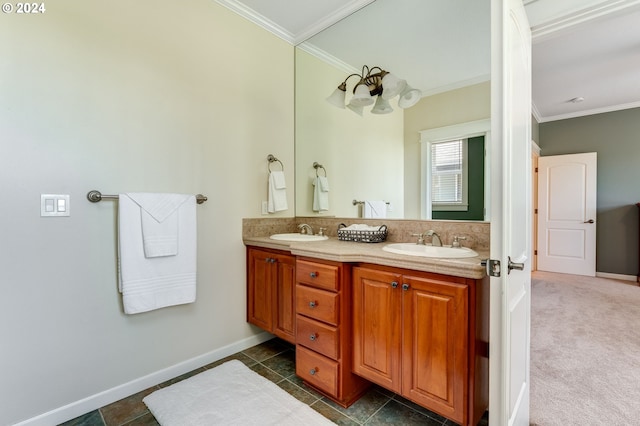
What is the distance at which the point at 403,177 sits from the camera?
2.12m

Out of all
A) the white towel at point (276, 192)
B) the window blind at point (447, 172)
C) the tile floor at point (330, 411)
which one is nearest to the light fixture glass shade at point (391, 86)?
the window blind at point (447, 172)

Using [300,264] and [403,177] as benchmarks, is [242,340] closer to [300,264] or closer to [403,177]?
[300,264]

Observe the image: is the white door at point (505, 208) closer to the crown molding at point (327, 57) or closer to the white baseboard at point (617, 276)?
the crown molding at point (327, 57)

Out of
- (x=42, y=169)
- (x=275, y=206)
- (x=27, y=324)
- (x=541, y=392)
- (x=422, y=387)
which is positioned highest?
(x=42, y=169)

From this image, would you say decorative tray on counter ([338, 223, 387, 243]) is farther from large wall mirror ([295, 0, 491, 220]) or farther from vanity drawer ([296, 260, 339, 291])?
vanity drawer ([296, 260, 339, 291])

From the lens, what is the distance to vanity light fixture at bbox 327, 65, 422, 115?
2.04 metres

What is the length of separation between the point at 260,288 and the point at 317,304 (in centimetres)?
71

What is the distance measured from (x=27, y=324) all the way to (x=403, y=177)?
89.8 inches

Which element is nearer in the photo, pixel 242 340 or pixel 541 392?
pixel 541 392

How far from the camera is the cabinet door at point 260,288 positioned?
84.7 inches

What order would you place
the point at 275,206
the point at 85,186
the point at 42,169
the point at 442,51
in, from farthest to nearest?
the point at 275,206
the point at 442,51
the point at 85,186
the point at 42,169

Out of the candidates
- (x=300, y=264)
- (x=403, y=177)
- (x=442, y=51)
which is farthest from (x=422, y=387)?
(x=442, y=51)

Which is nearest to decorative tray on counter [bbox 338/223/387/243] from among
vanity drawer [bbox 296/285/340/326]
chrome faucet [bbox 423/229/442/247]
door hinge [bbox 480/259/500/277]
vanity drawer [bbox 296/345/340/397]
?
chrome faucet [bbox 423/229/442/247]

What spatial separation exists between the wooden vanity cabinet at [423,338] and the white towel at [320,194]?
107cm
